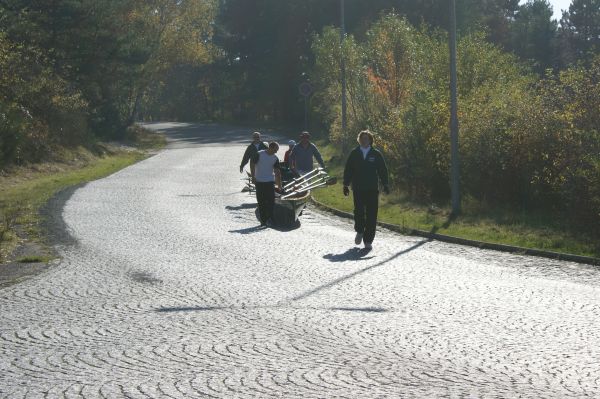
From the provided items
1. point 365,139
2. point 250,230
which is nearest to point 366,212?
point 365,139

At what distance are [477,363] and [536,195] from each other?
570 inches

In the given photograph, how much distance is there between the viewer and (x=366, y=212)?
17.0m

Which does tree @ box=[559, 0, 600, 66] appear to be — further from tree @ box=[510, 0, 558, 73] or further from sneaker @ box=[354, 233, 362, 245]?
sneaker @ box=[354, 233, 362, 245]

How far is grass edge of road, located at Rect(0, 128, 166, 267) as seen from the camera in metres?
17.1

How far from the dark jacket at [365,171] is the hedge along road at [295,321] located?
3.58 feet

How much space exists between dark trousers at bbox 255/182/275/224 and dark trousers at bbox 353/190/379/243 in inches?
155

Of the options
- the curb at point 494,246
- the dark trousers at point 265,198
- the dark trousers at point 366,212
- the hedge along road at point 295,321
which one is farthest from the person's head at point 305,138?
the dark trousers at point 366,212

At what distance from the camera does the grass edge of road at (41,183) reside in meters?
17.1

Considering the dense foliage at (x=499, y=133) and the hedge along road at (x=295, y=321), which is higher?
the dense foliage at (x=499, y=133)

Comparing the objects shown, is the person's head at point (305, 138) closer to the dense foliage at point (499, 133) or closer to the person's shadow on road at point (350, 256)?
the dense foliage at point (499, 133)

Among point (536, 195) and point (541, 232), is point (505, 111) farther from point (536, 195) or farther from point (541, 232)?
point (541, 232)

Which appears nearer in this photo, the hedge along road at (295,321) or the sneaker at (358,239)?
the hedge along road at (295,321)

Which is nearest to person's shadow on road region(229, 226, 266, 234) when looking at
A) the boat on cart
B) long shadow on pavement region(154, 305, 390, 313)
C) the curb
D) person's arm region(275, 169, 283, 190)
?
the boat on cart

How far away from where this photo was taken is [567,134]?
65.7 ft
